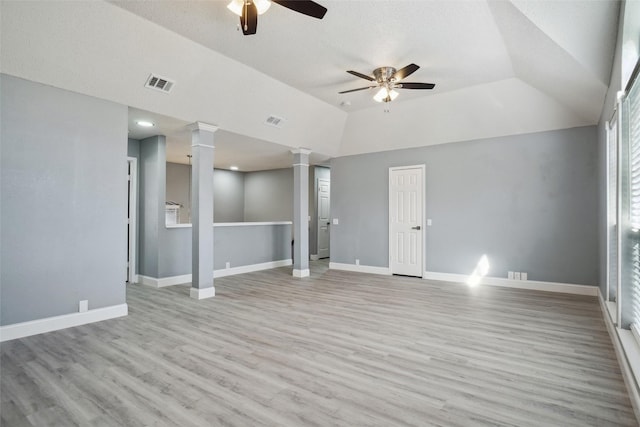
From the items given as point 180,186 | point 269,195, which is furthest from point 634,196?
point 180,186

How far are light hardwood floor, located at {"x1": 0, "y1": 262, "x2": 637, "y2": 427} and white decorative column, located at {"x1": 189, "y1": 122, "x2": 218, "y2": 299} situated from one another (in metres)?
0.54

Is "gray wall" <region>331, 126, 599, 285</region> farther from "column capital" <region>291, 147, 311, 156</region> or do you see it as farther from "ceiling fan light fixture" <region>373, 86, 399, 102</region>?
"ceiling fan light fixture" <region>373, 86, 399, 102</region>

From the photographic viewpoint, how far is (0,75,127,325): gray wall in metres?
3.38

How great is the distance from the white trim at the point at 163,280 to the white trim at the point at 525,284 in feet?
15.2

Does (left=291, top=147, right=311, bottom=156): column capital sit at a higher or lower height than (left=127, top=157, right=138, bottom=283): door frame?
higher

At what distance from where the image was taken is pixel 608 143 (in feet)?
13.2

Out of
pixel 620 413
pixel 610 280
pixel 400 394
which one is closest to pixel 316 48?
pixel 400 394

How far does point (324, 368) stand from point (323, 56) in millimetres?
Result: 3580

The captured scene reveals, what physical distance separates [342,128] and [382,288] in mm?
3394

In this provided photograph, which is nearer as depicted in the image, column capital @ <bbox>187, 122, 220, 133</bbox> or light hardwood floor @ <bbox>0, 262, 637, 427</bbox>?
light hardwood floor @ <bbox>0, 262, 637, 427</bbox>

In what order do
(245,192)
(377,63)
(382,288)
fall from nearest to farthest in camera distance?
(377,63) < (382,288) < (245,192)

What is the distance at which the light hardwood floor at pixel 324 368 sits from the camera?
2113mm

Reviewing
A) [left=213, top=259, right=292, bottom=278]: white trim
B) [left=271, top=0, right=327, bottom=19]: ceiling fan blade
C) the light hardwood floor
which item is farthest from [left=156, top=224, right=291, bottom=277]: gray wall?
[left=271, top=0, right=327, bottom=19]: ceiling fan blade

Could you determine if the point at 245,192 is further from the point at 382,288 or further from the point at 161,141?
the point at 382,288
